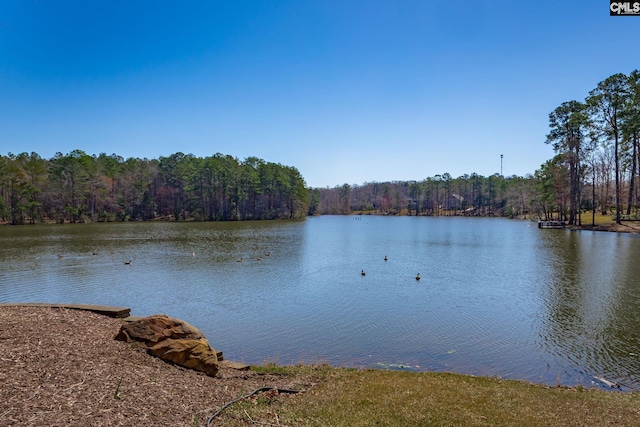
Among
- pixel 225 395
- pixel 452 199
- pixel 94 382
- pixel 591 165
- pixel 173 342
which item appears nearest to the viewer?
pixel 94 382

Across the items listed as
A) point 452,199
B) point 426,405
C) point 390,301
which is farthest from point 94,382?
point 452,199

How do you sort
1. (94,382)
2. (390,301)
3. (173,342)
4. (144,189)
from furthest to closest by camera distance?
(144,189) → (390,301) → (173,342) → (94,382)

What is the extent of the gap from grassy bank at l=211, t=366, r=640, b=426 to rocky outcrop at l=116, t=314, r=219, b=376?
1.61 meters

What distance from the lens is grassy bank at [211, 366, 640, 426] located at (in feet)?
20.5

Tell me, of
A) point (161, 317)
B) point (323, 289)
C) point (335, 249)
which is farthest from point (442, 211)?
point (161, 317)

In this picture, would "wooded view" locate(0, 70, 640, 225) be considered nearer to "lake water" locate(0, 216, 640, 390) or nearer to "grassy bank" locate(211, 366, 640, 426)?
"lake water" locate(0, 216, 640, 390)

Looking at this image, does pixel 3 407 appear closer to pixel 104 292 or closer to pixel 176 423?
pixel 176 423

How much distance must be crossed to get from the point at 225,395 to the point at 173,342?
224 centimetres

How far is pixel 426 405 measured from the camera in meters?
6.98

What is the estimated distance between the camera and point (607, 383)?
9977 mm

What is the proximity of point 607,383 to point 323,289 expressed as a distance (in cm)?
1363

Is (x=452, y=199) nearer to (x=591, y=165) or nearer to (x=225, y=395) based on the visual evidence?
(x=591, y=165)

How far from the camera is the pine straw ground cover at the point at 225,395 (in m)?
5.72

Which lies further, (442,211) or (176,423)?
(442,211)
